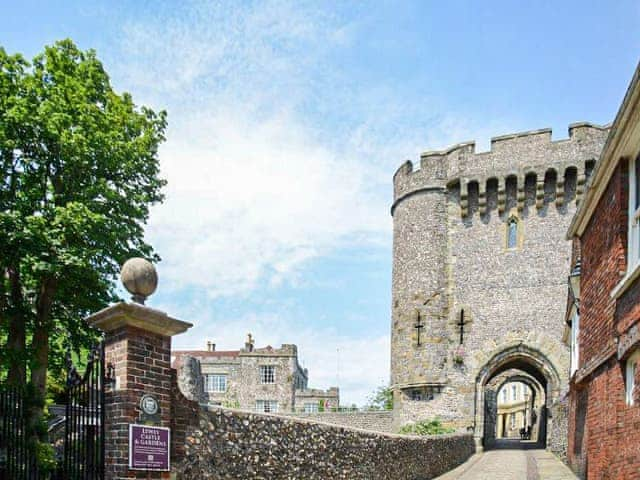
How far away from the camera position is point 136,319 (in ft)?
26.2

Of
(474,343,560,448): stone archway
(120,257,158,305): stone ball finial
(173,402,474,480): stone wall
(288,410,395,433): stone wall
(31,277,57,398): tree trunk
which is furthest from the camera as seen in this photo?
(288,410,395,433): stone wall

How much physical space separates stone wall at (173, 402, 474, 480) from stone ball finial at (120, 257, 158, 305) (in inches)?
61.4

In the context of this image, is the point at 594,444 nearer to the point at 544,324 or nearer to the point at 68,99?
the point at 68,99

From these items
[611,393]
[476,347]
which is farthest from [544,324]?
[611,393]

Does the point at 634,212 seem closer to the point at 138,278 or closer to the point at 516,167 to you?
the point at 138,278

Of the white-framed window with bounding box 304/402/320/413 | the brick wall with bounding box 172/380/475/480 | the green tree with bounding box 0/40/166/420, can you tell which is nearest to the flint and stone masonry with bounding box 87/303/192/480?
the brick wall with bounding box 172/380/475/480

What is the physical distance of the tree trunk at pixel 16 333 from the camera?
16266 millimetres

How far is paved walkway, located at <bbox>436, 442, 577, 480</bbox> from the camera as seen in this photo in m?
17.2

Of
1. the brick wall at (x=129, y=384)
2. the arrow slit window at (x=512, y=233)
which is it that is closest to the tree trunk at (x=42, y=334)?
the brick wall at (x=129, y=384)

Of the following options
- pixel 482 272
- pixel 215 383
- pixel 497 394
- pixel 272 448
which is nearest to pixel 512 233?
pixel 482 272

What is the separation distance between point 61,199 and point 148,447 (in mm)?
11419

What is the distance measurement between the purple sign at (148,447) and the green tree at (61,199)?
8.90 meters

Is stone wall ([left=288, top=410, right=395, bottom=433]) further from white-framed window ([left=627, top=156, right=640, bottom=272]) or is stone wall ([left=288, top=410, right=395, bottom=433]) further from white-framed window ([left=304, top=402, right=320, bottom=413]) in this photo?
white-framed window ([left=627, top=156, right=640, bottom=272])

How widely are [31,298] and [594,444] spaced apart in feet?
47.3
